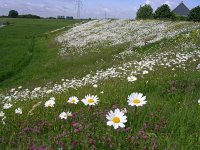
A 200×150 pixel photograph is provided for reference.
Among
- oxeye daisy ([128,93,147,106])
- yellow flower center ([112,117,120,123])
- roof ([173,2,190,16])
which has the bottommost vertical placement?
roof ([173,2,190,16])

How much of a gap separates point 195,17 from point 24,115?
2559 inches

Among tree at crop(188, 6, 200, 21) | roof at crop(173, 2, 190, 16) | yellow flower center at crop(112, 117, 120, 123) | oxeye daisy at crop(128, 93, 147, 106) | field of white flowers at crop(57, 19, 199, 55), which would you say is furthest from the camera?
roof at crop(173, 2, 190, 16)

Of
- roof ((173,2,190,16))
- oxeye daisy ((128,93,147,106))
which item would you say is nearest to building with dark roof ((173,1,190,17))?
roof ((173,2,190,16))

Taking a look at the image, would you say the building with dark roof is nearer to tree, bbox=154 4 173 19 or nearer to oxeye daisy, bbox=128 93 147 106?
tree, bbox=154 4 173 19

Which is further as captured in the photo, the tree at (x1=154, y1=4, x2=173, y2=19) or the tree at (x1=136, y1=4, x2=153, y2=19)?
the tree at (x1=136, y1=4, x2=153, y2=19)

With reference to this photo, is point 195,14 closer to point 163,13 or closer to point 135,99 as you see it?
point 163,13

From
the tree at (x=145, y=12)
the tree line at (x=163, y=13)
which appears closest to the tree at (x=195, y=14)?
the tree line at (x=163, y=13)

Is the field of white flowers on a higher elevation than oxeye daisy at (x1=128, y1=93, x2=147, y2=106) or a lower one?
lower

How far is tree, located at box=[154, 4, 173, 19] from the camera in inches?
3095

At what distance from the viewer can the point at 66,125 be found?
6250 mm

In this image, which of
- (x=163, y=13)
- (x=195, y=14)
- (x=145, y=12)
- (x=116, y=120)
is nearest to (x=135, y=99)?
(x=116, y=120)

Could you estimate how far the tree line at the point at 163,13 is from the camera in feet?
225

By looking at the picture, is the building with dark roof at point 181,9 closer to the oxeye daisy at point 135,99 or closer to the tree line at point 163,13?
the tree line at point 163,13

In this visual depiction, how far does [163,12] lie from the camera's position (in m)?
79.5
